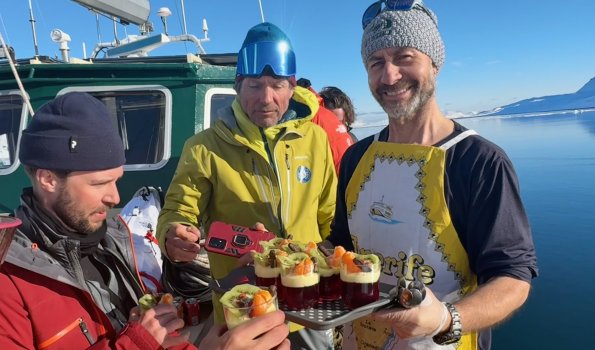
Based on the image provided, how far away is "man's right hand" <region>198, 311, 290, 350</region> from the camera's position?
125 cm

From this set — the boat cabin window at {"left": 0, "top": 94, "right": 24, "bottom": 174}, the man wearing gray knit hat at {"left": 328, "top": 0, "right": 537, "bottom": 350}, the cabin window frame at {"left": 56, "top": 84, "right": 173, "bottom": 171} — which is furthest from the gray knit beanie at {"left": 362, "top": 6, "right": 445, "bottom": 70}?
the boat cabin window at {"left": 0, "top": 94, "right": 24, "bottom": 174}

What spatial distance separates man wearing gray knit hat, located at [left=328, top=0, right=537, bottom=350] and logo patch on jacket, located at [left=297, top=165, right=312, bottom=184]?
1.66 feet

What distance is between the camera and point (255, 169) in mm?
2537

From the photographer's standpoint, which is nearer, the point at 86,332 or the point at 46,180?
the point at 86,332

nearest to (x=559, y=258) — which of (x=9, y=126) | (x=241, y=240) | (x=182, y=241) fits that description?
(x=241, y=240)

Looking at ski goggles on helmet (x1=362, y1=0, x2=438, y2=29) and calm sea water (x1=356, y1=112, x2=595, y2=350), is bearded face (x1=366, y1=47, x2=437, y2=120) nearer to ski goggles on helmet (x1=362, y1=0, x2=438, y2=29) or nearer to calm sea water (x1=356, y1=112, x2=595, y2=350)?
ski goggles on helmet (x1=362, y1=0, x2=438, y2=29)

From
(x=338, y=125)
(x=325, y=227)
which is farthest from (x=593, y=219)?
(x=325, y=227)

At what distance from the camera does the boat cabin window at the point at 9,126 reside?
4918 mm

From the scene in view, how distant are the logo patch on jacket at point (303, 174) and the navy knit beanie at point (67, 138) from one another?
1.22 metres

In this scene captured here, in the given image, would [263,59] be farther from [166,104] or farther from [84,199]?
[166,104]

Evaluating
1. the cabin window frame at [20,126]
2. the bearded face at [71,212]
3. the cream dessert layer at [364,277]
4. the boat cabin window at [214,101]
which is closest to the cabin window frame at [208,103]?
the boat cabin window at [214,101]

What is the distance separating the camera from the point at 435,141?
189cm

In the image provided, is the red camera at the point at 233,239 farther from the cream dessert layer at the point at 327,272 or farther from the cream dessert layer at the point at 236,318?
the cream dessert layer at the point at 236,318

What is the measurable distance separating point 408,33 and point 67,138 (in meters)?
1.70
